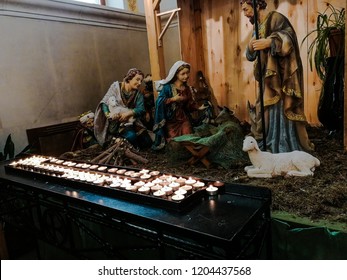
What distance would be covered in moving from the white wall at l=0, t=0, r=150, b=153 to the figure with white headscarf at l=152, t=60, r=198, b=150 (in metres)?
1.69

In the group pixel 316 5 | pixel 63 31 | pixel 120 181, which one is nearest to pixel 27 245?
pixel 120 181

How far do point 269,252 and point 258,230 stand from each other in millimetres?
257

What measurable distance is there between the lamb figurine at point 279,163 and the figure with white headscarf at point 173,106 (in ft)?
4.66

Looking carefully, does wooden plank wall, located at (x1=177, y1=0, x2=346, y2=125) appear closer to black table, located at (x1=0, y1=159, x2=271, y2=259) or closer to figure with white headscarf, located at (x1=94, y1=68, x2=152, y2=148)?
figure with white headscarf, located at (x1=94, y1=68, x2=152, y2=148)

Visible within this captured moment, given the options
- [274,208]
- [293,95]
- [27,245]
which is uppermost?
[293,95]

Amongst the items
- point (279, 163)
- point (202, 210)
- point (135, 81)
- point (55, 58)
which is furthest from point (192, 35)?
point (202, 210)

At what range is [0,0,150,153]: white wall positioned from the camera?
3787 millimetres

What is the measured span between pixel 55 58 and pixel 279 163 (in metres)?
3.57

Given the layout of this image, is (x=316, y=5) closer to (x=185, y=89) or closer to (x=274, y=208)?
(x=185, y=89)

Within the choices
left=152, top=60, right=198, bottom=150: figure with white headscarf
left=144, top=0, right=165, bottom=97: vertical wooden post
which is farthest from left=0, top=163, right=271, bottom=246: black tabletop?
left=144, top=0, right=165, bottom=97: vertical wooden post

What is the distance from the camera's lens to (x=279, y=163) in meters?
2.32

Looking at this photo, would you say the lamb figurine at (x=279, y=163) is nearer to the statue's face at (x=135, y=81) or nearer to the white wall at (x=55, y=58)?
the statue's face at (x=135, y=81)

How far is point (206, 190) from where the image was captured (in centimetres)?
162

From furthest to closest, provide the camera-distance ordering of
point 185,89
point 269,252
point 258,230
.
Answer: point 185,89 → point 269,252 → point 258,230
